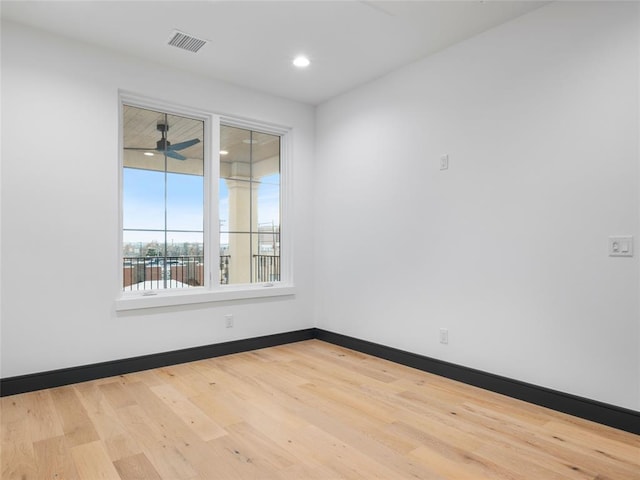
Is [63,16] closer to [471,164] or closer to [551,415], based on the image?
[471,164]

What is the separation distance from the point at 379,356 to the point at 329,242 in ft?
4.41

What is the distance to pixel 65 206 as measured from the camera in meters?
3.16

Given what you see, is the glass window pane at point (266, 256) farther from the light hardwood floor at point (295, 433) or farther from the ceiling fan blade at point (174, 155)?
the light hardwood floor at point (295, 433)

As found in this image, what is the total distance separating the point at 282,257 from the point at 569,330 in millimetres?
2871

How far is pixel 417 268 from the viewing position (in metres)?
3.61

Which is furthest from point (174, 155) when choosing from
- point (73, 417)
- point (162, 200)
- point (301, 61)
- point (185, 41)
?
point (73, 417)

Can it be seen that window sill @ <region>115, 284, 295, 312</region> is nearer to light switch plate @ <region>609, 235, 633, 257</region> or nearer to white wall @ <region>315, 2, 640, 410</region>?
white wall @ <region>315, 2, 640, 410</region>

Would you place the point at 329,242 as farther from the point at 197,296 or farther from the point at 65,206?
the point at 65,206

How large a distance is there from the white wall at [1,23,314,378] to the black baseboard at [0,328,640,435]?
7 centimetres

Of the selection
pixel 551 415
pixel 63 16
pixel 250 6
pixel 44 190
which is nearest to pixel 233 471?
pixel 551 415

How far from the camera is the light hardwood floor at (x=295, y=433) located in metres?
1.98

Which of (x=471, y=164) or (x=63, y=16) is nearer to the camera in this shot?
(x=63, y=16)

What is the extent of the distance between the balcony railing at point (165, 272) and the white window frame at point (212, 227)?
6 cm

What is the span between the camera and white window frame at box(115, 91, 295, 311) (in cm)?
354
